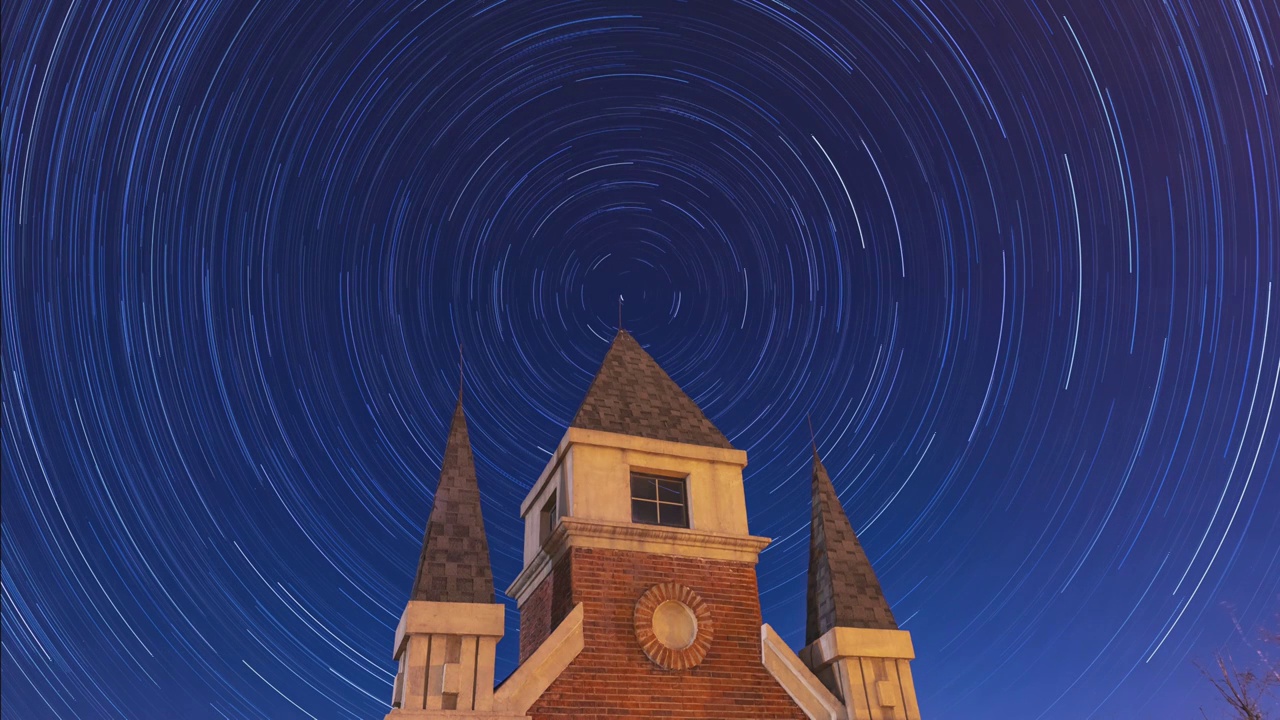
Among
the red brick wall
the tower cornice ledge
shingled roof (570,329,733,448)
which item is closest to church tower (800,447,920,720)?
the red brick wall

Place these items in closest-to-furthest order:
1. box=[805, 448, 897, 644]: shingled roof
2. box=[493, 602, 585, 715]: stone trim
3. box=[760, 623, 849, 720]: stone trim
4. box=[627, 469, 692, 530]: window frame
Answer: box=[493, 602, 585, 715]: stone trim, box=[760, 623, 849, 720]: stone trim, box=[805, 448, 897, 644]: shingled roof, box=[627, 469, 692, 530]: window frame

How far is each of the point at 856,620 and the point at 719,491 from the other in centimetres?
341

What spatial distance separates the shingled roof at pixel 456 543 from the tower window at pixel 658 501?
122 inches

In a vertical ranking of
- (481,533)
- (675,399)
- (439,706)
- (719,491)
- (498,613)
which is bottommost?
(439,706)

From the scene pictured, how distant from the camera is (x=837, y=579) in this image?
14.6 meters

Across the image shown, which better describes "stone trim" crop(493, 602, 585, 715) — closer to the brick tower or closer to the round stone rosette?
the brick tower

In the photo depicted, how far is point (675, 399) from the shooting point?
1700 cm

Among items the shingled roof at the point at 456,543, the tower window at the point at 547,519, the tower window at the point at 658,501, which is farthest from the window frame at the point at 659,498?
the shingled roof at the point at 456,543

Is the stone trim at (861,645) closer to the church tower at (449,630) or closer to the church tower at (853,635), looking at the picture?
the church tower at (853,635)

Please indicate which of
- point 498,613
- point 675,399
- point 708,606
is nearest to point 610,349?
point 675,399

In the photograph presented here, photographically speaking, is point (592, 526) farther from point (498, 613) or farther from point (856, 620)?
point (856, 620)

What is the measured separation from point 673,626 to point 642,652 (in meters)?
0.74

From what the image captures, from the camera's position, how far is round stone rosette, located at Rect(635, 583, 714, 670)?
1302 cm

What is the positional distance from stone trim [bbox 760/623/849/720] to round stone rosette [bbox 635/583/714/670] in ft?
3.57
